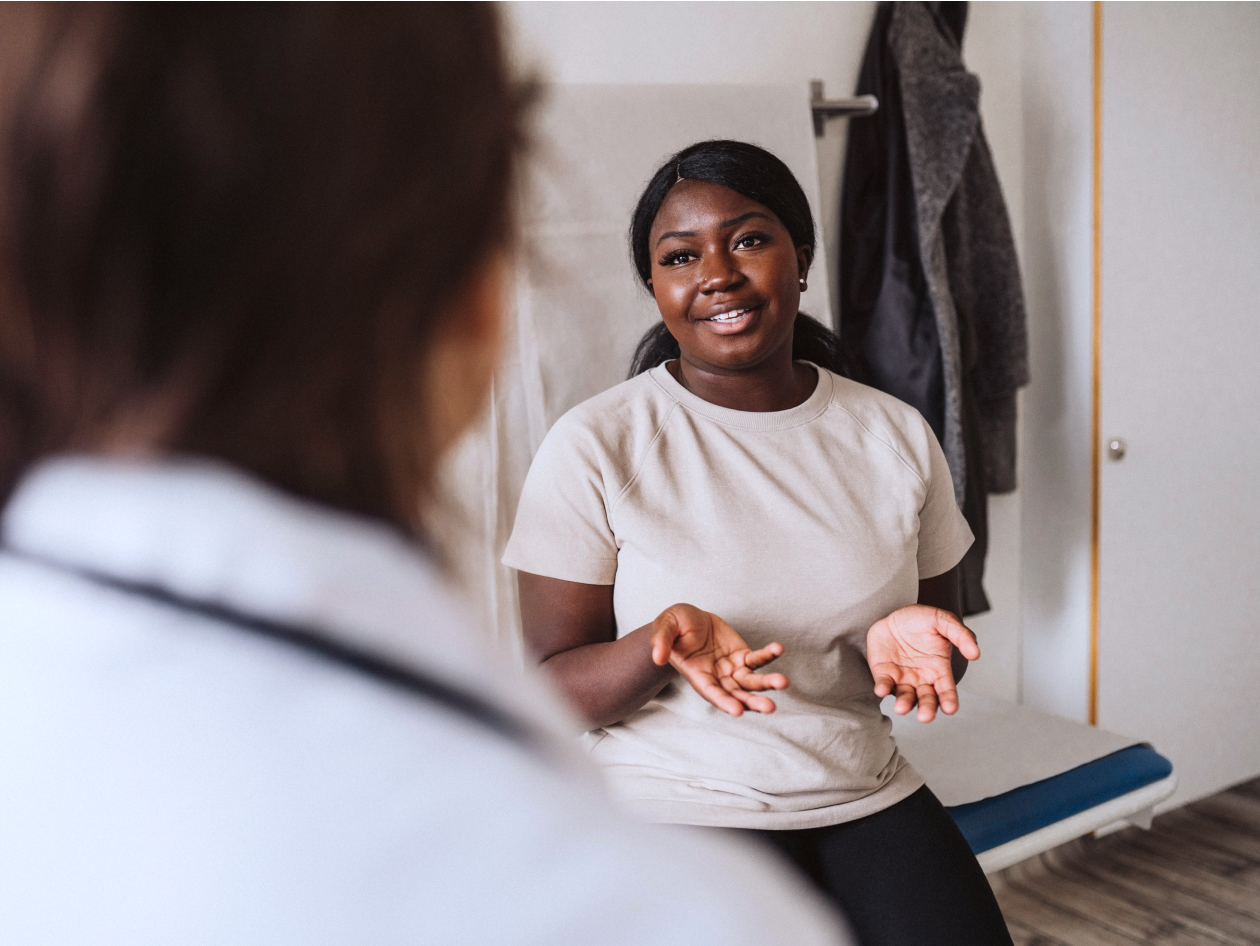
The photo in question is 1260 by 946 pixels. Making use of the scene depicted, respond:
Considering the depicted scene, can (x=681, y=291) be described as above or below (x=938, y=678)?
above

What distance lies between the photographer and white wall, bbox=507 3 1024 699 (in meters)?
1.54

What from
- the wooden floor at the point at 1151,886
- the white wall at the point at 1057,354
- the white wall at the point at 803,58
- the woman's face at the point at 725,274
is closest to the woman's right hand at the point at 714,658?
the woman's face at the point at 725,274

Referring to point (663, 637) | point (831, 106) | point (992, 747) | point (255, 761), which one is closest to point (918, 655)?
point (663, 637)

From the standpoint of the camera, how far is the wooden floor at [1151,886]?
1827mm

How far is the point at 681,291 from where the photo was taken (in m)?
1.20

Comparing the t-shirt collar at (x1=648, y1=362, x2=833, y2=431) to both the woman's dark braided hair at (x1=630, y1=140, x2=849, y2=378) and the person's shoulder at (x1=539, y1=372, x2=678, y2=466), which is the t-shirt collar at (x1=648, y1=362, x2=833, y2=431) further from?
the woman's dark braided hair at (x1=630, y1=140, x2=849, y2=378)

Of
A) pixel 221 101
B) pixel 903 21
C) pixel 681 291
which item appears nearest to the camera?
pixel 221 101

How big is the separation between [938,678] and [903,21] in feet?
3.91

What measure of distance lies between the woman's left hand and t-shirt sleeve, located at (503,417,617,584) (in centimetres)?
29

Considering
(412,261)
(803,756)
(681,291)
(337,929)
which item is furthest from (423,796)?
(681,291)

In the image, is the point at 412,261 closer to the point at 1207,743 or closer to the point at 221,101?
the point at 221,101

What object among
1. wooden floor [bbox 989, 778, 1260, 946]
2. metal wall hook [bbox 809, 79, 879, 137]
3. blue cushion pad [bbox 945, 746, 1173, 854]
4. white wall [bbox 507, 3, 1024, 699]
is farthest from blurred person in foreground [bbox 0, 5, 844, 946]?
wooden floor [bbox 989, 778, 1260, 946]

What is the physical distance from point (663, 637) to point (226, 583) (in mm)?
654

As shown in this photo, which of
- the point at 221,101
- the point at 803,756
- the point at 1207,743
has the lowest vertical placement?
the point at 1207,743
